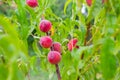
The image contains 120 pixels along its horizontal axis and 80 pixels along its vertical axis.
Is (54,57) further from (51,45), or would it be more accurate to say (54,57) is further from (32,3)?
(32,3)

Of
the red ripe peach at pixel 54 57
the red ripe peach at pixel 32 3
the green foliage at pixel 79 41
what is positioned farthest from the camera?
the red ripe peach at pixel 32 3

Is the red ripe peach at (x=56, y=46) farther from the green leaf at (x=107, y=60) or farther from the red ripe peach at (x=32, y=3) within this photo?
the green leaf at (x=107, y=60)

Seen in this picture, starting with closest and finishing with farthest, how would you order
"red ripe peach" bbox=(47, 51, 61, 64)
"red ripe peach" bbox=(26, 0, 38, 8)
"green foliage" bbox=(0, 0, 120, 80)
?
"green foliage" bbox=(0, 0, 120, 80)
"red ripe peach" bbox=(47, 51, 61, 64)
"red ripe peach" bbox=(26, 0, 38, 8)

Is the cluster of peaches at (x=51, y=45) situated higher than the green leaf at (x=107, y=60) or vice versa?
the green leaf at (x=107, y=60)

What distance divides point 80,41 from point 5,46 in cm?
29

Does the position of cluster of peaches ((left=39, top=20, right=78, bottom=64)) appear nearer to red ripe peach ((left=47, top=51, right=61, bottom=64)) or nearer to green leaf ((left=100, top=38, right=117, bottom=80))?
red ripe peach ((left=47, top=51, right=61, bottom=64))

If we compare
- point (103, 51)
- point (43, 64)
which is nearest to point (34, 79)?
point (43, 64)

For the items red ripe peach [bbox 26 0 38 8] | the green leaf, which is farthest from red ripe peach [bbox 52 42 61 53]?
the green leaf

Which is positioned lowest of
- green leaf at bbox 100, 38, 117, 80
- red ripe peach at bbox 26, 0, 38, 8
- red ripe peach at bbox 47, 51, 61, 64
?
red ripe peach at bbox 47, 51, 61, 64

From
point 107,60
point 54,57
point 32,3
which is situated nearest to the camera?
point 107,60

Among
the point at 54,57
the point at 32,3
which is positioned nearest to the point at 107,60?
the point at 54,57

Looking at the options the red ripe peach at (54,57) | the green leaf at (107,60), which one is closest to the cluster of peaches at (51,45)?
the red ripe peach at (54,57)

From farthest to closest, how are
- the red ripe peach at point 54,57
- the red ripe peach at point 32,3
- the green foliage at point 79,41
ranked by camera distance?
1. the red ripe peach at point 32,3
2. the red ripe peach at point 54,57
3. the green foliage at point 79,41

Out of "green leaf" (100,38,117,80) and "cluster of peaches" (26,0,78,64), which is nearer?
"green leaf" (100,38,117,80)
